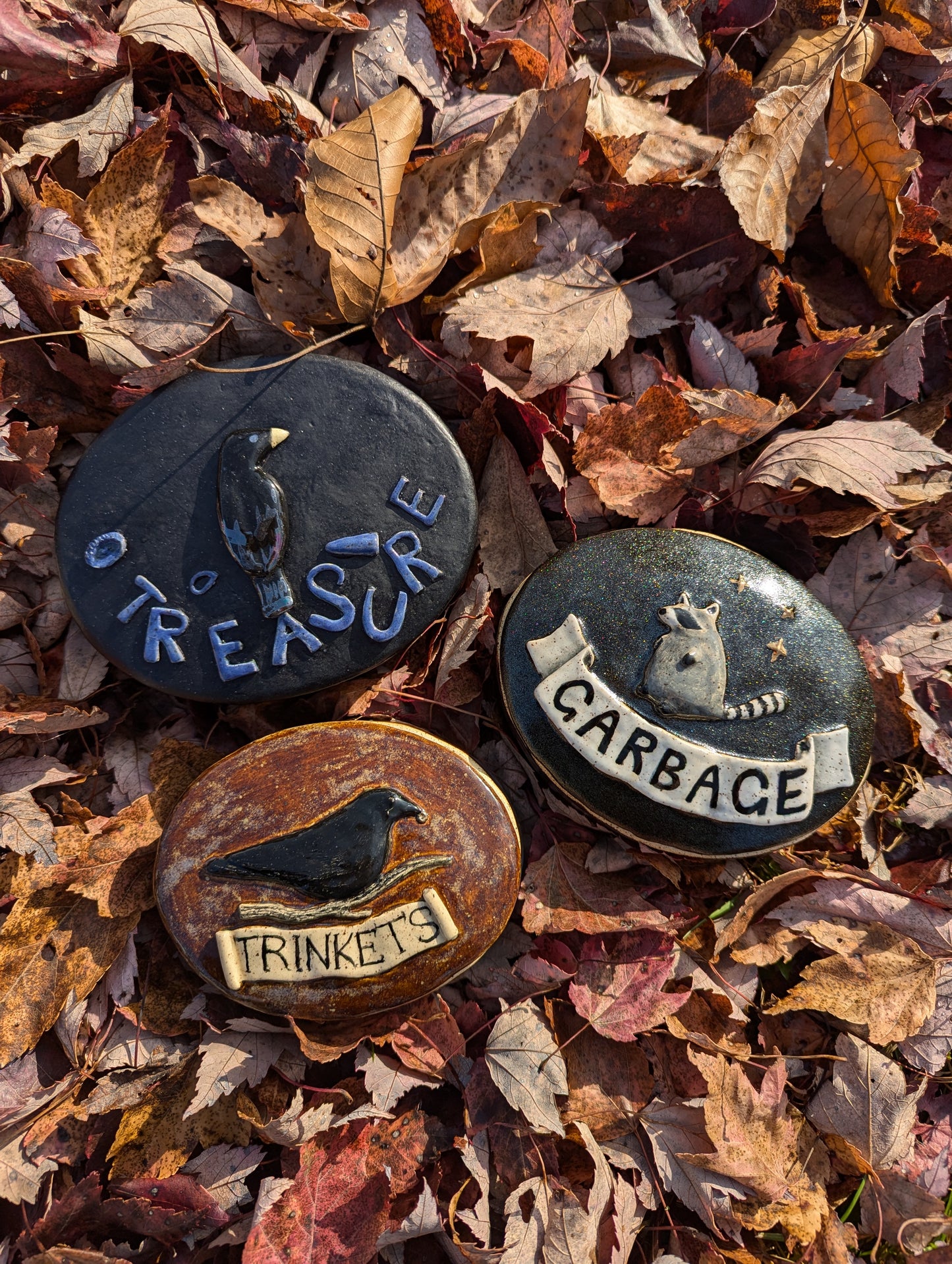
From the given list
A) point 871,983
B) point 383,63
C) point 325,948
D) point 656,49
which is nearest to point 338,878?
point 325,948

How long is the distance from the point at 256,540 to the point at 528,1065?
1.44 metres

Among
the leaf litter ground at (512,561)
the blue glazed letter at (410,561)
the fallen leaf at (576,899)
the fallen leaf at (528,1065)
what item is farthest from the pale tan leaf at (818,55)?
the fallen leaf at (528,1065)

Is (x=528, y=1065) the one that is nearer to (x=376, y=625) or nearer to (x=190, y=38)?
(x=376, y=625)

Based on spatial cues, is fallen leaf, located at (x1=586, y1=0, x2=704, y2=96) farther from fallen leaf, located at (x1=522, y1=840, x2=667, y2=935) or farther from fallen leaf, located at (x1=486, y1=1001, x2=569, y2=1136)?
fallen leaf, located at (x1=486, y1=1001, x2=569, y2=1136)

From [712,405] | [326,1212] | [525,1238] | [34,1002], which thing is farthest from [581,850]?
[34,1002]

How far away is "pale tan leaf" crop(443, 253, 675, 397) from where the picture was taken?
2059 millimetres

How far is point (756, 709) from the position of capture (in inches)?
77.5

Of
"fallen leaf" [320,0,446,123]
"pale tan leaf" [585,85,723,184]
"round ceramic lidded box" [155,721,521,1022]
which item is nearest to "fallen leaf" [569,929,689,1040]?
"round ceramic lidded box" [155,721,521,1022]

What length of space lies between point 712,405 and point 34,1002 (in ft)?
7.35

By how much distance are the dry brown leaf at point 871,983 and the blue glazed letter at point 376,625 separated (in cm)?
134

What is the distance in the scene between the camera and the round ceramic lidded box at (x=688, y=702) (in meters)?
1.96

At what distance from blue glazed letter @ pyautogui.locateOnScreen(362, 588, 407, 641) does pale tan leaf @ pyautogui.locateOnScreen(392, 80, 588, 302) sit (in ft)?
2.53

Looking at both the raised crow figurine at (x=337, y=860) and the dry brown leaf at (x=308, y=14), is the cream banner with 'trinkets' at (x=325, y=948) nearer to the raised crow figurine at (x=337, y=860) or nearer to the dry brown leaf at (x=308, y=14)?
the raised crow figurine at (x=337, y=860)

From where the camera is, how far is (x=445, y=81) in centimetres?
223
